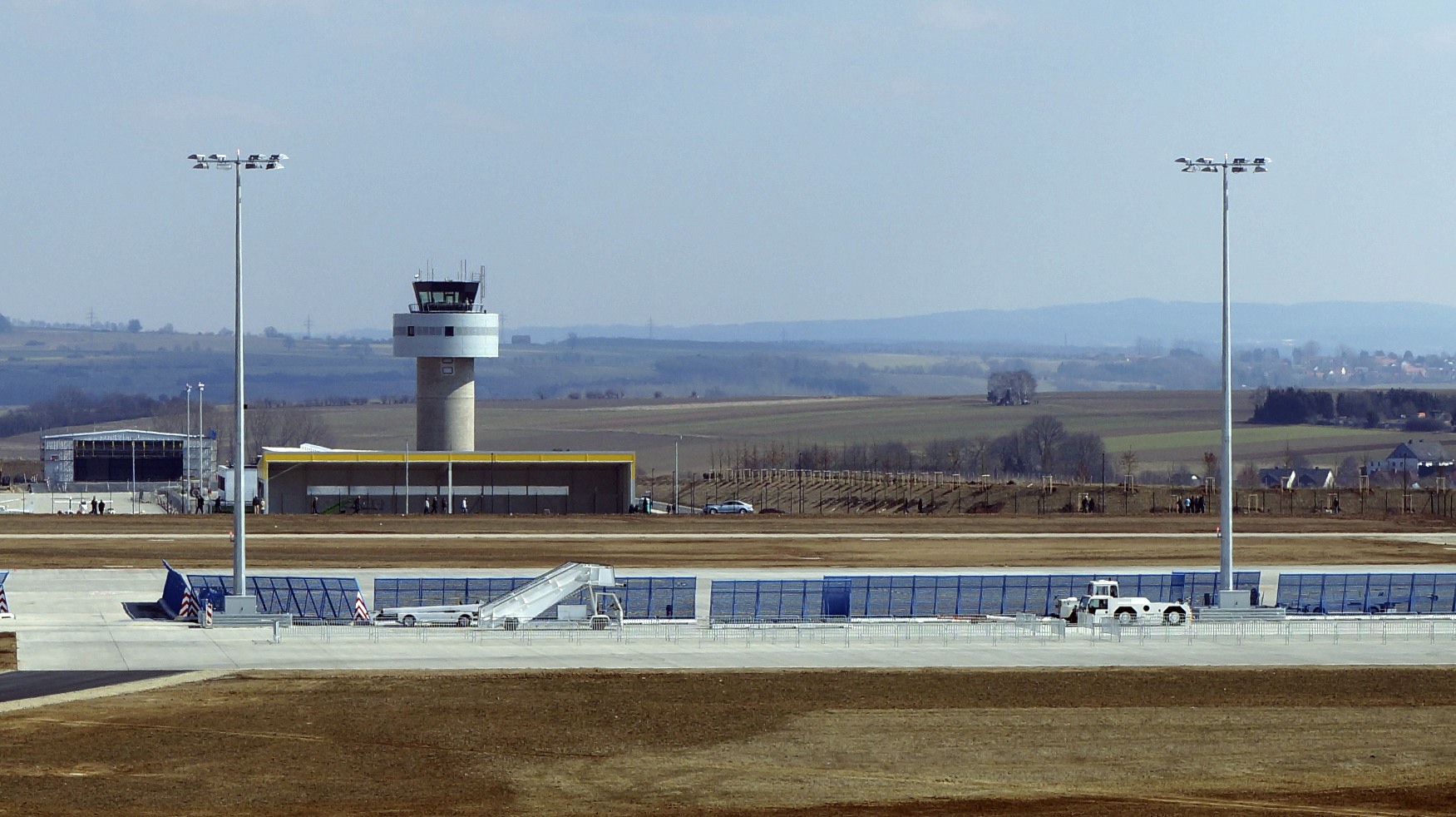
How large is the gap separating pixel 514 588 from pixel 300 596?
6508 millimetres

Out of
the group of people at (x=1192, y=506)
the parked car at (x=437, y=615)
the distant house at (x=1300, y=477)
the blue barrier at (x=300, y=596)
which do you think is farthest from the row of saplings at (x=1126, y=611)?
the distant house at (x=1300, y=477)

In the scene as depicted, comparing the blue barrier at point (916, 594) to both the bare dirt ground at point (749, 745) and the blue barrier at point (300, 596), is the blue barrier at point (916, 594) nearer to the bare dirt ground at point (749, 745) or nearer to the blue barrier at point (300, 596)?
the blue barrier at point (300, 596)

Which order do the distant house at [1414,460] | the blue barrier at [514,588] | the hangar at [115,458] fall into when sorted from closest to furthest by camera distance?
1. the blue barrier at [514,588]
2. the hangar at [115,458]
3. the distant house at [1414,460]

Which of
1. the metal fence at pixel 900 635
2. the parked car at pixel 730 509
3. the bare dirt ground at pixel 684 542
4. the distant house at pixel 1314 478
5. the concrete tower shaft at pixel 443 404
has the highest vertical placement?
the concrete tower shaft at pixel 443 404

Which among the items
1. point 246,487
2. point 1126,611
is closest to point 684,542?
point 1126,611

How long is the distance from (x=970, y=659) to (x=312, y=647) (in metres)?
16.6

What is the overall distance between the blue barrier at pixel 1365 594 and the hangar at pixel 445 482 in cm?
5479

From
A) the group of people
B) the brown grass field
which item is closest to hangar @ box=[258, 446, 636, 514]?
the group of people

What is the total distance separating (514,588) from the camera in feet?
182

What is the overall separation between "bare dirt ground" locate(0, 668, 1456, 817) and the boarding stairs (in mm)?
9693

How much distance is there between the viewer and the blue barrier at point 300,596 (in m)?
50.8

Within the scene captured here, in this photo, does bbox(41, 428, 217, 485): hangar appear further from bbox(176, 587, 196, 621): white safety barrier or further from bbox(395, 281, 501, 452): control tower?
bbox(176, 587, 196, 621): white safety barrier

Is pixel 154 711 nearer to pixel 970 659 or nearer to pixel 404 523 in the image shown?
pixel 970 659

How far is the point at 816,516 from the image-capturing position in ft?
340
